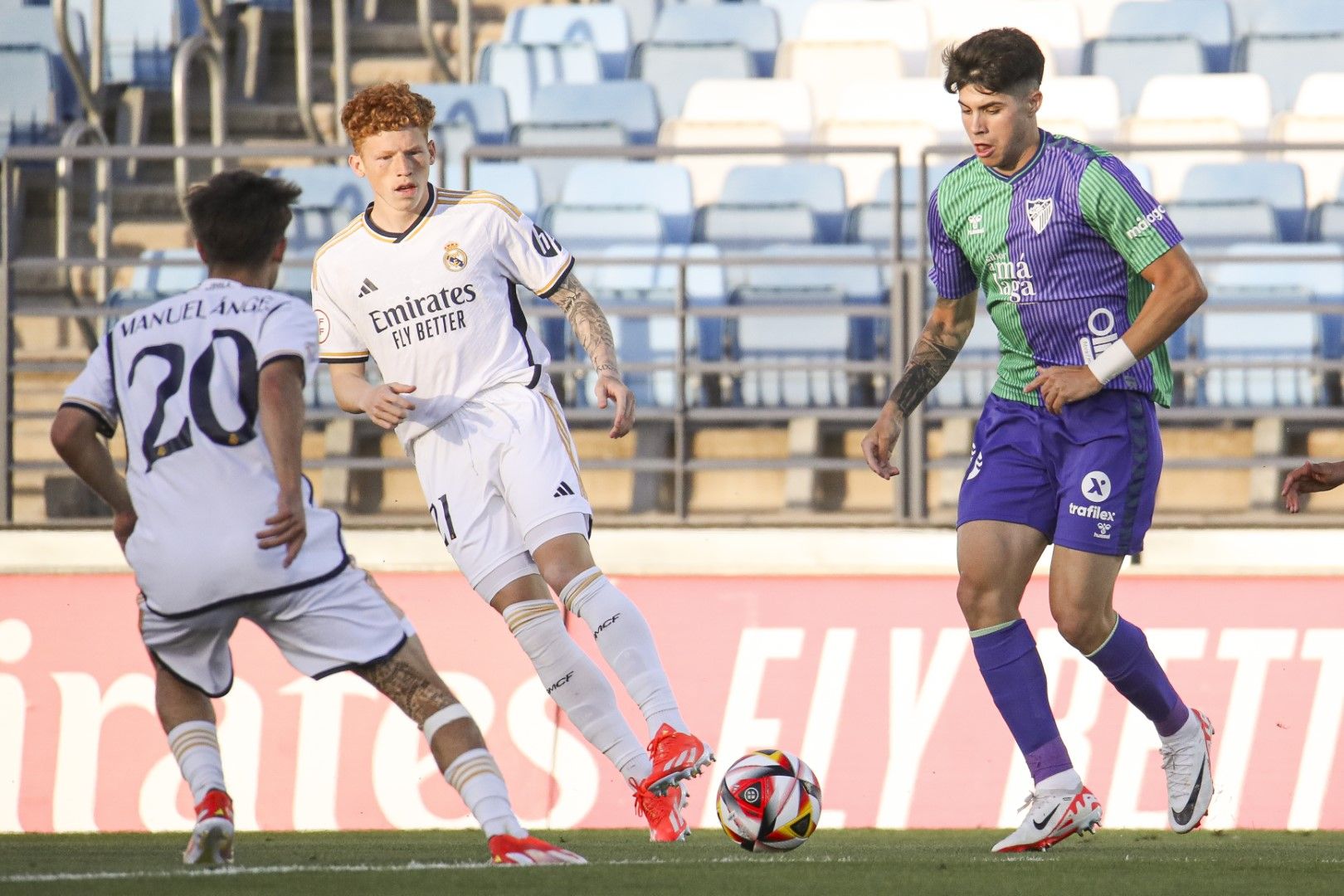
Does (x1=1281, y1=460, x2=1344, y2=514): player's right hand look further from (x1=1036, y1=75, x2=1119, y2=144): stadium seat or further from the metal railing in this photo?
(x1=1036, y1=75, x2=1119, y2=144): stadium seat

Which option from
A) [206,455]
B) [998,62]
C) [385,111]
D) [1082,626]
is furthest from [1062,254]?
[206,455]

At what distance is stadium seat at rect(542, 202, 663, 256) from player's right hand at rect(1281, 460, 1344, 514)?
17.2 ft

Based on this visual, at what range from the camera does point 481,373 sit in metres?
5.47

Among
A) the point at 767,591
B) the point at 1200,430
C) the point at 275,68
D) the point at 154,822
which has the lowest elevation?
the point at 154,822

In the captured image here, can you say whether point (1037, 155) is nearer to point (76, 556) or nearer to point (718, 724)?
point (718, 724)

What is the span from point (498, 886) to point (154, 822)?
4599 millimetres

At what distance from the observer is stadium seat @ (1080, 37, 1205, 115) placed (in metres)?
11.4

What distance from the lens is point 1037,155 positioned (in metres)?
5.05

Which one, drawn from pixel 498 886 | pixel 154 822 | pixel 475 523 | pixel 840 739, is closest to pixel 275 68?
pixel 154 822

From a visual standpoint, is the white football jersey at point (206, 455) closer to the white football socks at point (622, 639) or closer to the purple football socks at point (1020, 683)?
the white football socks at point (622, 639)

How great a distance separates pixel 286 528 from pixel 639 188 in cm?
615

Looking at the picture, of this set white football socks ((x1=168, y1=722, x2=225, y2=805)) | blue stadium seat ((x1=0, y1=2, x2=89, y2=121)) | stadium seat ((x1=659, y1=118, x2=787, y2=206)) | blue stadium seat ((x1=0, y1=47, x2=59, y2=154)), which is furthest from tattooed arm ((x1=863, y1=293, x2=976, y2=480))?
blue stadium seat ((x1=0, y1=2, x2=89, y2=121))

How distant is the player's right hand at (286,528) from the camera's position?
440cm

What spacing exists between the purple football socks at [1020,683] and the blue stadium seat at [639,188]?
541 centimetres
